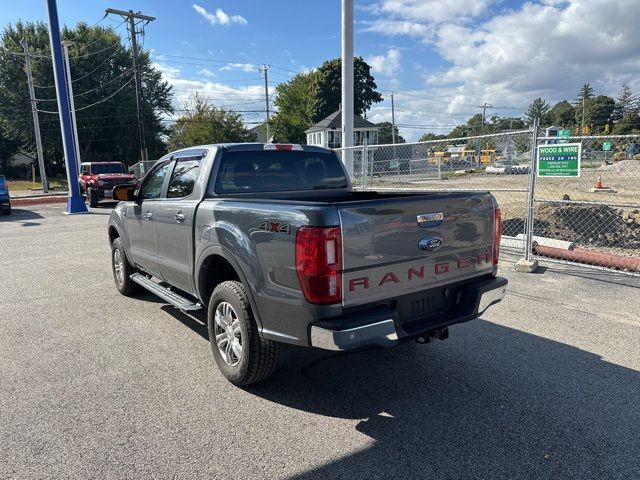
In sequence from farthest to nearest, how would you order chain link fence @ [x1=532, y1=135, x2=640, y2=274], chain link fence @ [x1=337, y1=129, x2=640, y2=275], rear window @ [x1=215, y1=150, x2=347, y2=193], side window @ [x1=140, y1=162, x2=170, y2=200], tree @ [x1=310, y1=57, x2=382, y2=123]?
tree @ [x1=310, y1=57, x2=382, y2=123], chain link fence @ [x1=532, y1=135, x2=640, y2=274], chain link fence @ [x1=337, y1=129, x2=640, y2=275], side window @ [x1=140, y1=162, x2=170, y2=200], rear window @ [x1=215, y1=150, x2=347, y2=193]

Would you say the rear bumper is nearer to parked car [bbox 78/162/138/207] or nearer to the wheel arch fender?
the wheel arch fender

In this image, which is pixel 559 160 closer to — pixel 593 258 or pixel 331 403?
pixel 593 258

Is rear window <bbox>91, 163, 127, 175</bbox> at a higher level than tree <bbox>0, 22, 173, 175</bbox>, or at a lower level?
lower

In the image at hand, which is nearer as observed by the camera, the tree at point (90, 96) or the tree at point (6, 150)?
the tree at point (90, 96)

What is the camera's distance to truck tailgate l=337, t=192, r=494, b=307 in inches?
115

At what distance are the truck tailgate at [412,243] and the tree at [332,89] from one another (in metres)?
63.0

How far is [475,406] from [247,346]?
1743mm

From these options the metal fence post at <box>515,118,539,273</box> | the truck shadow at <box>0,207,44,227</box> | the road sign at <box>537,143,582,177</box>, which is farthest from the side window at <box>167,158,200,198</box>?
the truck shadow at <box>0,207,44,227</box>

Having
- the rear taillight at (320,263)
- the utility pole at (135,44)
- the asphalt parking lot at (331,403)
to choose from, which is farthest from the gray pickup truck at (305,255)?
the utility pole at (135,44)

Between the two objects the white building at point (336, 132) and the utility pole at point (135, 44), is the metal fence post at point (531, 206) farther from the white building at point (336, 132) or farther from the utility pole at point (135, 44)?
the white building at point (336, 132)

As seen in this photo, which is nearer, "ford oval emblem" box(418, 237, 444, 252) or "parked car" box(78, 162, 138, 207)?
"ford oval emblem" box(418, 237, 444, 252)

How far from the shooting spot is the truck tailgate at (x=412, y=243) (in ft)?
9.55

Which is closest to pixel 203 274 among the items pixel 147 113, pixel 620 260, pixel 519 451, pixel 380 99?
pixel 519 451

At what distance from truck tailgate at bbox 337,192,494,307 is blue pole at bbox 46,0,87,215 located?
687 inches
